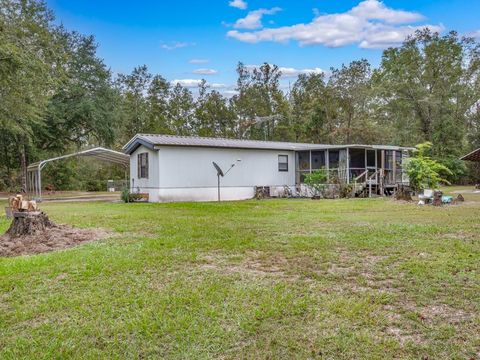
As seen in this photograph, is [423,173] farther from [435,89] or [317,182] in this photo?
[435,89]

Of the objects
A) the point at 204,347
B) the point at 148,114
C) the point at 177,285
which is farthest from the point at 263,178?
the point at 148,114

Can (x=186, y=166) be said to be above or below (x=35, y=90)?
below

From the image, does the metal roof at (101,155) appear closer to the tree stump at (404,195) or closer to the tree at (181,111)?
the tree stump at (404,195)

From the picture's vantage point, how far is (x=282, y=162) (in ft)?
68.4

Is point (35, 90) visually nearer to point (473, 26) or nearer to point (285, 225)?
point (285, 225)

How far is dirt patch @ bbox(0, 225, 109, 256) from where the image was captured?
244 inches

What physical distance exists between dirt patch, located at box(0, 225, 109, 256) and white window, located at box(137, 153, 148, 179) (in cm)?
1036

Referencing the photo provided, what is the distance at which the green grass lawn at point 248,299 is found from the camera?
293cm

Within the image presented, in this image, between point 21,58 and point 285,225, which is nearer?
point 285,225

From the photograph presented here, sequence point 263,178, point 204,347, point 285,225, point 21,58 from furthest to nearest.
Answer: point 263,178 < point 21,58 < point 285,225 < point 204,347

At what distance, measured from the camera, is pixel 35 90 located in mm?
17484

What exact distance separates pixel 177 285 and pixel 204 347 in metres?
1.41

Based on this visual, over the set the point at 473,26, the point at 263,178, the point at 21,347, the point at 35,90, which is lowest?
the point at 21,347

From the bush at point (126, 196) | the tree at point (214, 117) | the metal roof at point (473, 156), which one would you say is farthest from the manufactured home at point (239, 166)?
the tree at point (214, 117)
